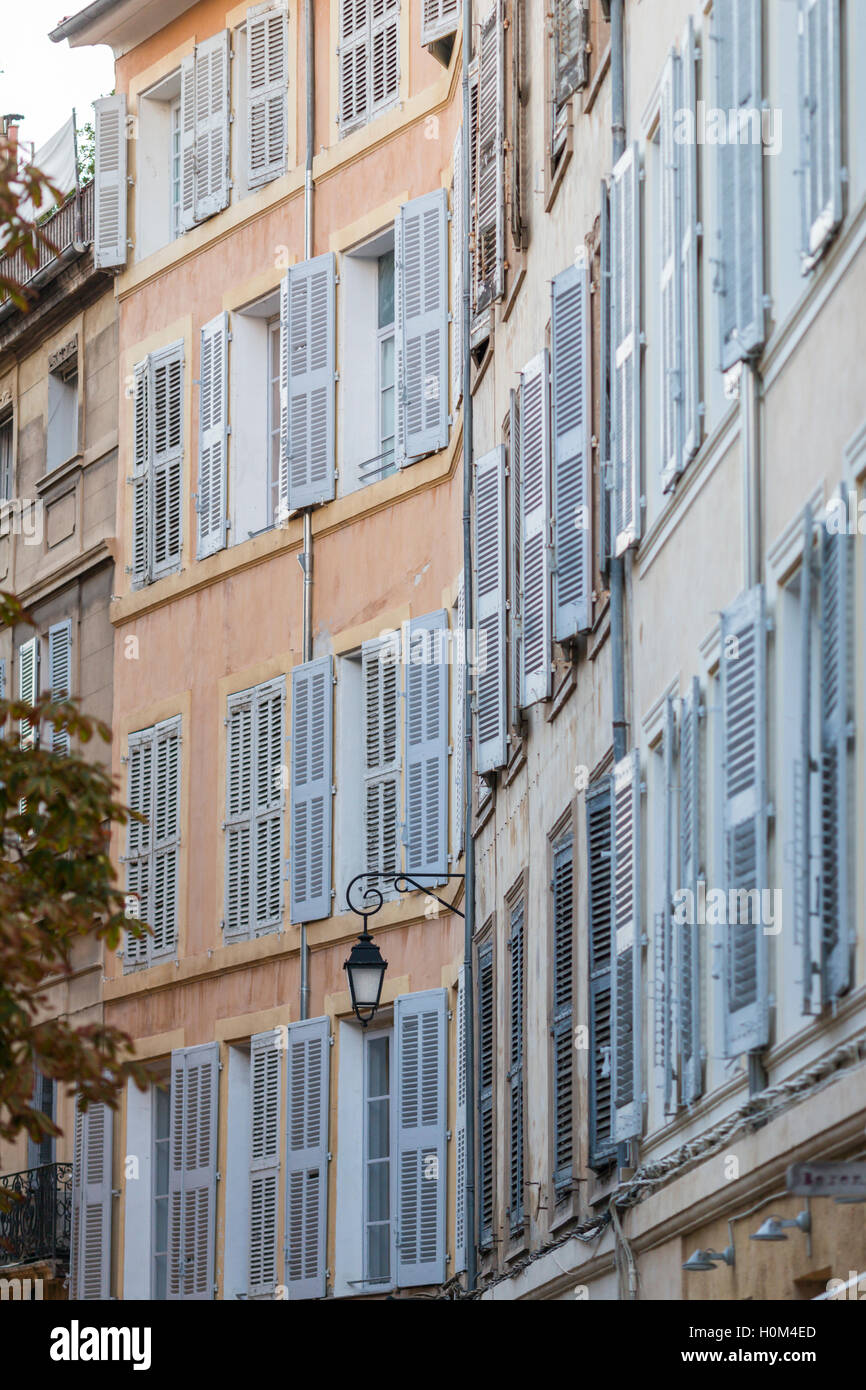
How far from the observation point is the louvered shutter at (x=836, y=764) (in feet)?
29.3

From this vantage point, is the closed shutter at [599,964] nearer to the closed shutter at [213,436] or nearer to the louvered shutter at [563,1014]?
the louvered shutter at [563,1014]

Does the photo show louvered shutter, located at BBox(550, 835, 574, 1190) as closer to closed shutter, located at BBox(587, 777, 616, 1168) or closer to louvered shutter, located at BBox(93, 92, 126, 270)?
closed shutter, located at BBox(587, 777, 616, 1168)

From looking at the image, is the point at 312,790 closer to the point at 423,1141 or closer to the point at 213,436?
the point at 423,1141

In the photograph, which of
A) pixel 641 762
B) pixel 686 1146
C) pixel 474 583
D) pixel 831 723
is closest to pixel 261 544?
pixel 474 583

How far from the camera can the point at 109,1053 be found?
828 cm

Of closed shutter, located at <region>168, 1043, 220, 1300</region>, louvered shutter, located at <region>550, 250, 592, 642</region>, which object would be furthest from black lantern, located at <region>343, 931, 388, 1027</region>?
closed shutter, located at <region>168, 1043, 220, 1300</region>

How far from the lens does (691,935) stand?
11617mm

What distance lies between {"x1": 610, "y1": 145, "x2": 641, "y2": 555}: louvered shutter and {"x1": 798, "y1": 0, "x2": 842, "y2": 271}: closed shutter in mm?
3675

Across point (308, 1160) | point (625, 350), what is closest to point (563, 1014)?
point (625, 350)

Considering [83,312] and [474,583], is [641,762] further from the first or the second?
[83,312]

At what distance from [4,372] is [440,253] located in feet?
29.8

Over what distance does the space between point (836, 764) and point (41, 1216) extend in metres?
18.0

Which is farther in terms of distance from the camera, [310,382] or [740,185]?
[310,382]

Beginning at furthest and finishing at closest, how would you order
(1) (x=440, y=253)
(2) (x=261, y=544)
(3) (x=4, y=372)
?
(3) (x=4, y=372)
(2) (x=261, y=544)
(1) (x=440, y=253)
